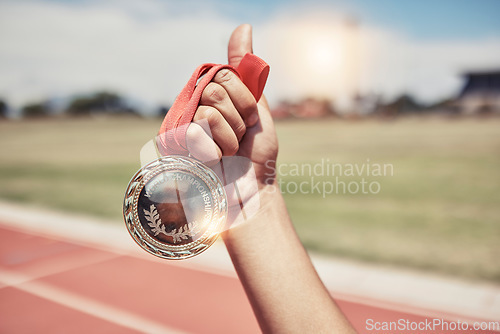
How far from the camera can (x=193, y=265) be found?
539 centimetres

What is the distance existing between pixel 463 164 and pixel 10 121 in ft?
153

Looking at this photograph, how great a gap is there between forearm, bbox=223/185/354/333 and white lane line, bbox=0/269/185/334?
2968 mm

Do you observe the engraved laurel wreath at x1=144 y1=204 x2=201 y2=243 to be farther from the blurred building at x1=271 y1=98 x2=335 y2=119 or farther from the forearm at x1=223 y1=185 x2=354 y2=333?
the blurred building at x1=271 y1=98 x2=335 y2=119

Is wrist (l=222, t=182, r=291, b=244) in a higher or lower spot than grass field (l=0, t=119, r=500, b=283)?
higher

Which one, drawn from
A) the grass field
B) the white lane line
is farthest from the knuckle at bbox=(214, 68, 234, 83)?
the grass field

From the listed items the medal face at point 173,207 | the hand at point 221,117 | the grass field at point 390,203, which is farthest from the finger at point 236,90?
the grass field at point 390,203

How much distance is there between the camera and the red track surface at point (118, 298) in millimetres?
3938

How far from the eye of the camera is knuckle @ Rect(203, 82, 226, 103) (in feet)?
3.68

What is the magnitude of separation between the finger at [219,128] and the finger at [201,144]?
2cm

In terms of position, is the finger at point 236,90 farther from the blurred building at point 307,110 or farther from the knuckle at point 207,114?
the blurred building at point 307,110

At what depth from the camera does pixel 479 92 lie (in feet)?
182

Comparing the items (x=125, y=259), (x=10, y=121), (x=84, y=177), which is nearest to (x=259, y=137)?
(x=125, y=259)

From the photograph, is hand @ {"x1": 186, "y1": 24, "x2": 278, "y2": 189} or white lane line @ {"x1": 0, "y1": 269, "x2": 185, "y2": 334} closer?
A: hand @ {"x1": 186, "y1": 24, "x2": 278, "y2": 189}

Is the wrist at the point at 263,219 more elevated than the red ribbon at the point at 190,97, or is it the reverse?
the red ribbon at the point at 190,97
